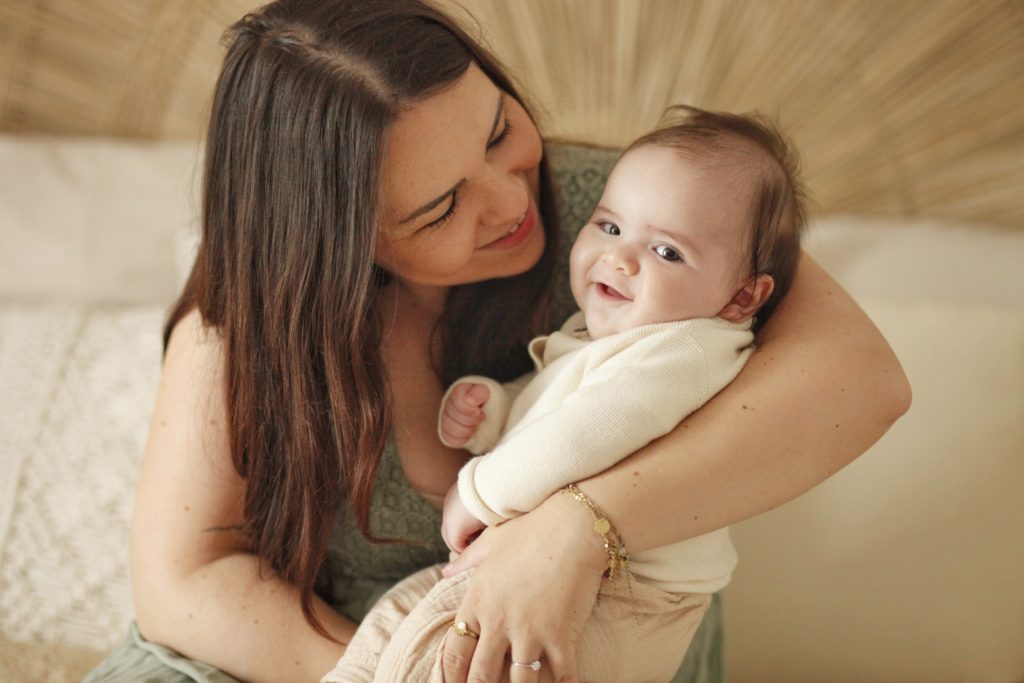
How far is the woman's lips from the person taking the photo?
1104mm

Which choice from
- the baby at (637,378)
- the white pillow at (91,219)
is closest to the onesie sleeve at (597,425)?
the baby at (637,378)

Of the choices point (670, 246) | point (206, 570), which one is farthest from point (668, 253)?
point (206, 570)

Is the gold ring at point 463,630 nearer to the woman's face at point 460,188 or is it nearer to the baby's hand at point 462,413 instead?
the baby's hand at point 462,413

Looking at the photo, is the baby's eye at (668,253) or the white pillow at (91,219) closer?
the baby's eye at (668,253)

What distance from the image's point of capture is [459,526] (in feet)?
3.31

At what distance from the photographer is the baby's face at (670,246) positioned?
102cm

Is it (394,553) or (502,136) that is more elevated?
(502,136)

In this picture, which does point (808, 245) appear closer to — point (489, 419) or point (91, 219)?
point (489, 419)

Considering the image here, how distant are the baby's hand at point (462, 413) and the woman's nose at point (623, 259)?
215 millimetres

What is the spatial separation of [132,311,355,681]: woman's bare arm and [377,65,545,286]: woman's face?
29cm

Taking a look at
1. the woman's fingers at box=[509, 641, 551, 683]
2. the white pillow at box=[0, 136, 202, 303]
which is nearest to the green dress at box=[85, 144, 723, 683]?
the woman's fingers at box=[509, 641, 551, 683]

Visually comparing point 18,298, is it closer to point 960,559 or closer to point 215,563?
point 215,563

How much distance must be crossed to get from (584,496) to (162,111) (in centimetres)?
143

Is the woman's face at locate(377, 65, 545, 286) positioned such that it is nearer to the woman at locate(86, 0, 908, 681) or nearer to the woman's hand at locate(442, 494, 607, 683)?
the woman at locate(86, 0, 908, 681)
